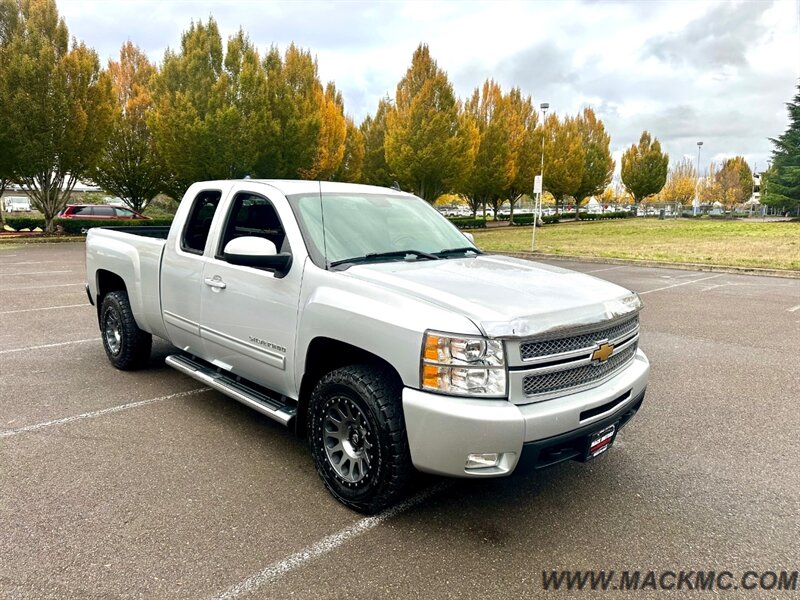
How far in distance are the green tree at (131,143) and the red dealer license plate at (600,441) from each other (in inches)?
1147

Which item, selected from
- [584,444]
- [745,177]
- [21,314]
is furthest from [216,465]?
[745,177]

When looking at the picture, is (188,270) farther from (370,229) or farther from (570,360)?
(570,360)

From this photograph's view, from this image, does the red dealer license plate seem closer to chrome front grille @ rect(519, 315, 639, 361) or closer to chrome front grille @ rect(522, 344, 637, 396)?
chrome front grille @ rect(522, 344, 637, 396)

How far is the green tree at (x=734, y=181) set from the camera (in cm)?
7700

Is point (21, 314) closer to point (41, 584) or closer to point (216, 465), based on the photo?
point (216, 465)

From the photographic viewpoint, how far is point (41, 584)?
2.54 m

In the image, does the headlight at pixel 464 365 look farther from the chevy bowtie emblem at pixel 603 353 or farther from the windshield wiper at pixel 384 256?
the windshield wiper at pixel 384 256

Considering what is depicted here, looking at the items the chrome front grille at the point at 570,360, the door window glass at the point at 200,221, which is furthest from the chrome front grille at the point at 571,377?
the door window glass at the point at 200,221

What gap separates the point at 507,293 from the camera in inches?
120

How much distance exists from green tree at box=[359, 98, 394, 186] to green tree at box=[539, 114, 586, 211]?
577 inches

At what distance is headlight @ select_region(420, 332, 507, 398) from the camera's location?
8.84 feet

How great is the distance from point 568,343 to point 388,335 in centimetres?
92

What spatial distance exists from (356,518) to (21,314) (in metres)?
Answer: 7.72

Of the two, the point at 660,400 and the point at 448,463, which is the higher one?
the point at 448,463
